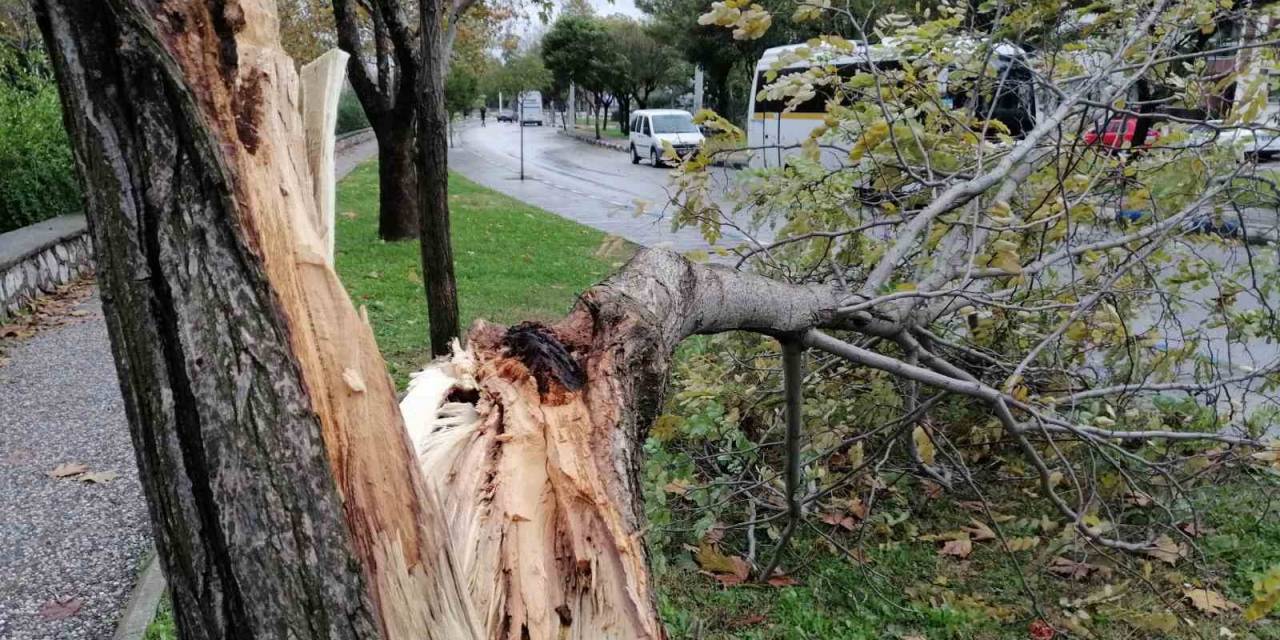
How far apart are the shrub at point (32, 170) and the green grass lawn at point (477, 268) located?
2870mm

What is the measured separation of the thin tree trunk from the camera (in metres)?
10.4

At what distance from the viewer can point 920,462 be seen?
4008 mm

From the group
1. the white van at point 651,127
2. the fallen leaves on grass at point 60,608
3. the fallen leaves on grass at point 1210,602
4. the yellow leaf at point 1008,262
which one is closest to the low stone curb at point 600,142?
the white van at point 651,127

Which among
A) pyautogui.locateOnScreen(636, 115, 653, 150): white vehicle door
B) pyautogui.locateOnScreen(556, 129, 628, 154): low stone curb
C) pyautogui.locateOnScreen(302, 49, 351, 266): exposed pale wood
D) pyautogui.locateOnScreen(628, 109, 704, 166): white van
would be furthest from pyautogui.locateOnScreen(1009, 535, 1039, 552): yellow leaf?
pyautogui.locateOnScreen(556, 129, 628, 154): low stone curb

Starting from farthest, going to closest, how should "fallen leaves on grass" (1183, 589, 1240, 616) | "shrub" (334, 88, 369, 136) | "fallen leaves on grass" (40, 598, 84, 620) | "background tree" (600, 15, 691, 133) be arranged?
"background tree" (600, 15, 691, 133) → "shrub" (334, 88, 369, 136) → "fallen leaves on grass" (1183, 589, 1240, 616) → "fallen leaves on grass" (40, 598, 84, 620)

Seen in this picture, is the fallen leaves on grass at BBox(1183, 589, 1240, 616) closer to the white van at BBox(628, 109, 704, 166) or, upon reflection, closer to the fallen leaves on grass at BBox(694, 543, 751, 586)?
the fallen leaves on grass at BBox(694, 543, 751, 586)

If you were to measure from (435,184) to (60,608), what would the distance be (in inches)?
96.1

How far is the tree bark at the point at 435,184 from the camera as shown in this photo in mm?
4484

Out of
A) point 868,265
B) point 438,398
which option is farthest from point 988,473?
point 438,398

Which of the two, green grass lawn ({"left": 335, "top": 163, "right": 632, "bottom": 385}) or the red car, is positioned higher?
the red car

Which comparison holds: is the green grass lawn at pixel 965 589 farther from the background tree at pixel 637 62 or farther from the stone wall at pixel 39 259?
the background tree at pixel 637 62

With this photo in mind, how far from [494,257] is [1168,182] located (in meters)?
7.25

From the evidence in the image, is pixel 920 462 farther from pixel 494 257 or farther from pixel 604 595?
pixel 494 257

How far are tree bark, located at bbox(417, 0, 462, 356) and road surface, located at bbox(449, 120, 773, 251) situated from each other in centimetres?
130
